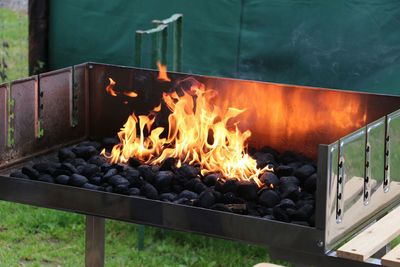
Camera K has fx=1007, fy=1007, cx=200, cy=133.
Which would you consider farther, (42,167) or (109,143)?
(109,143)

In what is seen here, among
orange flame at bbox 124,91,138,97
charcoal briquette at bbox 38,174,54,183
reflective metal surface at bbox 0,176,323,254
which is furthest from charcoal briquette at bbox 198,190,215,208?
orange flame at bbox 124,91,138,97

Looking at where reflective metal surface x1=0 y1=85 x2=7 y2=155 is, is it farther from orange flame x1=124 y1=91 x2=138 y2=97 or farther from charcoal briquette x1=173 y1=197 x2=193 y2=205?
charcoal briquette x1=173 y1=197 x2=193 y2=205

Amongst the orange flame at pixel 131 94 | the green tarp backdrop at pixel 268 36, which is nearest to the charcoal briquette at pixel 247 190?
the orange flame at pixel 131 94

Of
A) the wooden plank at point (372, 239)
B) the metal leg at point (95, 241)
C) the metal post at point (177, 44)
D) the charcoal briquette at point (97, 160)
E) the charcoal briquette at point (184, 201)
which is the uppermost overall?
the metal post at point (177, 44)

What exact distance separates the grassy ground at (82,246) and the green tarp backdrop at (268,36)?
1.51 meters

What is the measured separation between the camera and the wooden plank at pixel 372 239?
3178mm

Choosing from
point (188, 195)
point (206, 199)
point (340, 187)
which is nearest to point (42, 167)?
point (188, 195)

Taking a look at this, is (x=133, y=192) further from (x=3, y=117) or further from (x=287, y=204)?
(x=3, y=117)

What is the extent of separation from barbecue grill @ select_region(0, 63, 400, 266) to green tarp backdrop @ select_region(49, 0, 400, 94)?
2.09m

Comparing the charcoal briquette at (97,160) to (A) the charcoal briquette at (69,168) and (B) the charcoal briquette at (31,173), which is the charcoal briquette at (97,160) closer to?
(A) the charcoal briquette at (69,168)

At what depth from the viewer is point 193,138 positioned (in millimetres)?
4297

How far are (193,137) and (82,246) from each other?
143 centimetres

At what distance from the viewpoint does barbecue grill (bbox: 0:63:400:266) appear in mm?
3283

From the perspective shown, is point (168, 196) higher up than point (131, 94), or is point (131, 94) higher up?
point (131, 94)
